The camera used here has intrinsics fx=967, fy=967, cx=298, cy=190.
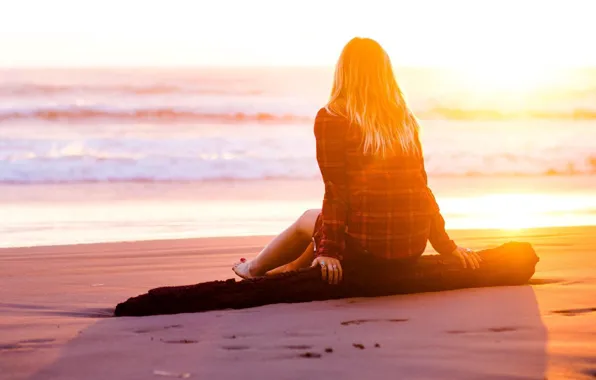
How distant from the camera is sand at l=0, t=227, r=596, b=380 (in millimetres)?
3469

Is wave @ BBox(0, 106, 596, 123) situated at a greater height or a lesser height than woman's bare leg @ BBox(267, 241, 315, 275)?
greater

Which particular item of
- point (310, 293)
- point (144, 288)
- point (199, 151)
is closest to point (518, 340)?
point (310, 293)

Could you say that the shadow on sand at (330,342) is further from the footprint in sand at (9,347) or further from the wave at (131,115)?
the wave at (131,115)

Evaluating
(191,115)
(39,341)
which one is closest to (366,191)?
(39,341)

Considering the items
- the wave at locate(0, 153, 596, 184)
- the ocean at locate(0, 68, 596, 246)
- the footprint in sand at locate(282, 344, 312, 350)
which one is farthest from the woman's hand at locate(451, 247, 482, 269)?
the wave at locate(0, 153, 596, 184)

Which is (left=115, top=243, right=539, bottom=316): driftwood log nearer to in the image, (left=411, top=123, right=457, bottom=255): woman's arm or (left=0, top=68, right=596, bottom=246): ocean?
(left=411, top=123, right=457, bottom=255): woman's arm

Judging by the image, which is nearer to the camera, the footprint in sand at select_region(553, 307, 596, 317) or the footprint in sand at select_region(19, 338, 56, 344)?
the footprint in sand at select_region(19, 338, 56, 344)

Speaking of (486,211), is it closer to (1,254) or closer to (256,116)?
(1,254)

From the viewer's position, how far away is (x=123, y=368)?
3.54m

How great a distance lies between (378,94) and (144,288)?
199 centimetres

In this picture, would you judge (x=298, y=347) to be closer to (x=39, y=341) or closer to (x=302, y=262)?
(x=39, y=341)

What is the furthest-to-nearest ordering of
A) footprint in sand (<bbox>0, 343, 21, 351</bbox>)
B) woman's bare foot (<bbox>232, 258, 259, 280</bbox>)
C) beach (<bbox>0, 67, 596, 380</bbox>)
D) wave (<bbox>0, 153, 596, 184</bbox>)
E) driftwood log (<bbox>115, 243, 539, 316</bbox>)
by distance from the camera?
wave (<bbox>0, 153, 596, 184</bbox>)
woman's bare foot (<bbox>232, 258, 259, 280</bbox>)
driftwood log (<bbox>115, 243, 539, 316</bbox>)
footprint in sand (<bbox>0, 343, 21, 351</bbox>)
beach (<bbox>0, 67, 596, 380</bbox>)

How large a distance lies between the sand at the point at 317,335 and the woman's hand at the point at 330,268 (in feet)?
0.42

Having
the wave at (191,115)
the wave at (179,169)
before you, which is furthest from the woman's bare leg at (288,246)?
the wave at (191,115)
